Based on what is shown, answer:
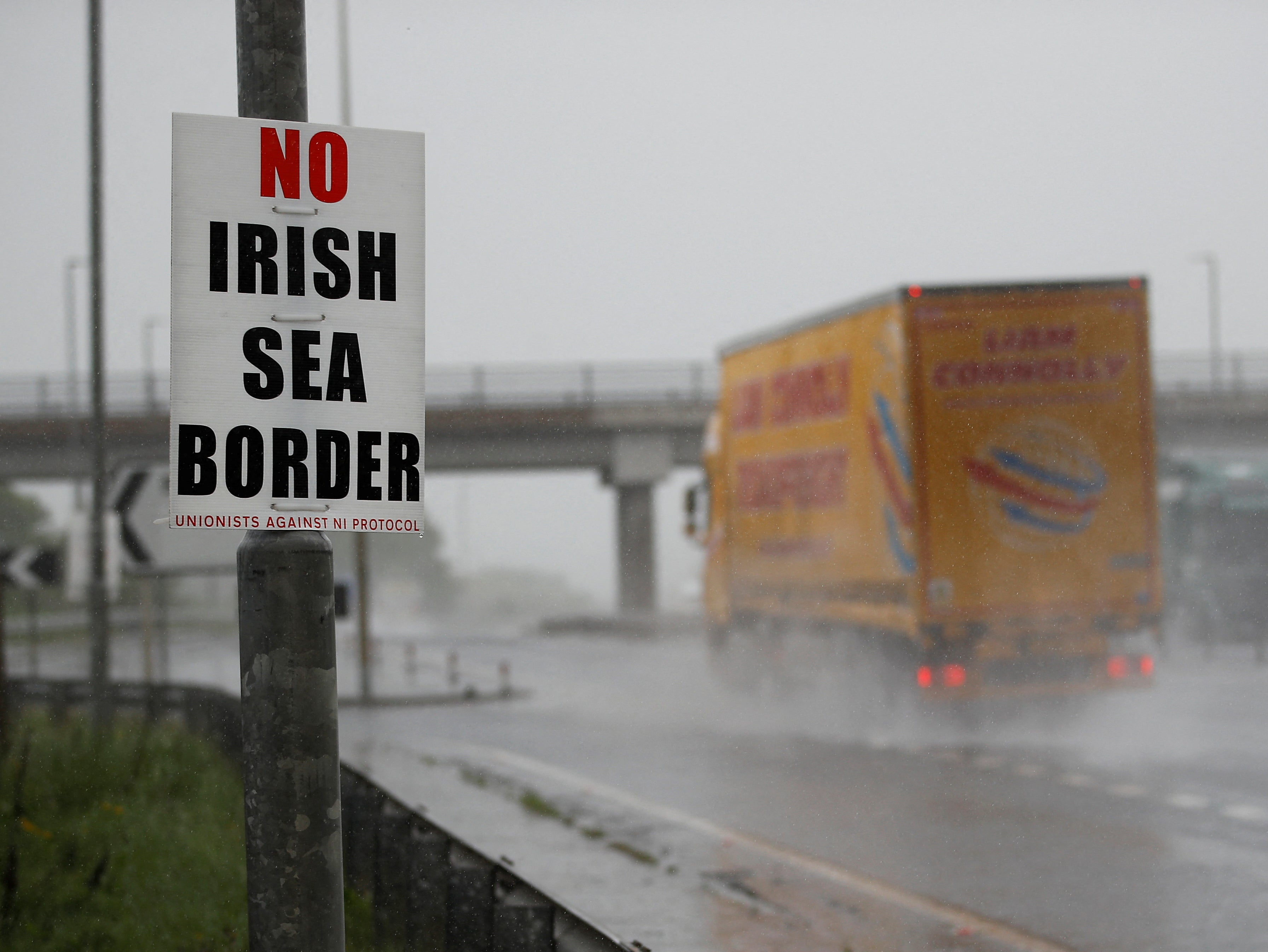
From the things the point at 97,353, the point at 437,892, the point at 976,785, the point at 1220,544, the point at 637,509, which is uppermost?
the point at 97,353

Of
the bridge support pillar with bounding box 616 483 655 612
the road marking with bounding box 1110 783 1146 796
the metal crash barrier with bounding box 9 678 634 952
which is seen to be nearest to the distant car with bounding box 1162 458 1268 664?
the road marking with bounding box 1110 783 1146 796

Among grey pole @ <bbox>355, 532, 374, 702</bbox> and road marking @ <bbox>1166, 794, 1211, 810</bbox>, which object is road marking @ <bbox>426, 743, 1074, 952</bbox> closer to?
road marking @ <bbox>1166, 794, 1211, 810</bbox>

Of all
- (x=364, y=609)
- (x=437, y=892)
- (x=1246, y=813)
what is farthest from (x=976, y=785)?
(x=364, y=609)

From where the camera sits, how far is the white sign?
3.93 meters

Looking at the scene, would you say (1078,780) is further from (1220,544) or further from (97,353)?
(1220,544)

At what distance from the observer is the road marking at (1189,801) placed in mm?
11703

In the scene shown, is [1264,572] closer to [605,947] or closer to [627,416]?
[627,416]

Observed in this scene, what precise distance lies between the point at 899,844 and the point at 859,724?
23.4ft

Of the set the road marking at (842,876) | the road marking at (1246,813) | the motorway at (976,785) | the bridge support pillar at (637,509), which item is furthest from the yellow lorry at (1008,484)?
the bridge support pillar at (637,509)

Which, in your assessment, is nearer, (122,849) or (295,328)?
(295,328)

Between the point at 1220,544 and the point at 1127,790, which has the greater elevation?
the point at 1220,544

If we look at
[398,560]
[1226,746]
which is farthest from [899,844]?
[398,560]

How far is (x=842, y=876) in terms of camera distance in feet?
31.8

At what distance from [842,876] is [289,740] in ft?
20.5
